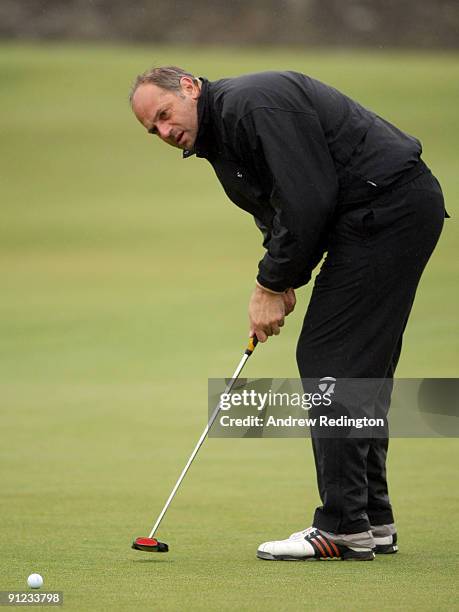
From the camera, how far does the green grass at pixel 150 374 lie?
4176mm

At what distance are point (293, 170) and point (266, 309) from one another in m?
0.53

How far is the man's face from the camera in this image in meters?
4.43

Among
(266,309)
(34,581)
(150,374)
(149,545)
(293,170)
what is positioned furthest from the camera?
(150,374)

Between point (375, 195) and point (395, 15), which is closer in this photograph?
point (375, 195)

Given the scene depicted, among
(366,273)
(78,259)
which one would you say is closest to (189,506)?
(366,273)

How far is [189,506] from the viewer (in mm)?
5477

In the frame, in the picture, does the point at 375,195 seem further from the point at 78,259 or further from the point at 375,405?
the point at 78,259

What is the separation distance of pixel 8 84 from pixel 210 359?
65.0 ft

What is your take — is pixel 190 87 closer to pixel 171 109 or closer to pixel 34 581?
pixel 171 109

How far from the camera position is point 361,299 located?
175 inches

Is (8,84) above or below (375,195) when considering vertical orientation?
above

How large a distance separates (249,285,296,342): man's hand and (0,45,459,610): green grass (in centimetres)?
77

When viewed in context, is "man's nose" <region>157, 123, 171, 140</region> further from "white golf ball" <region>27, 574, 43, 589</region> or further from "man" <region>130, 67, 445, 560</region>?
"white golf ball" <region>27, 574, 43, 589</region>

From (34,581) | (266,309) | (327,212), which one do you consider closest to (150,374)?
(266,309)
